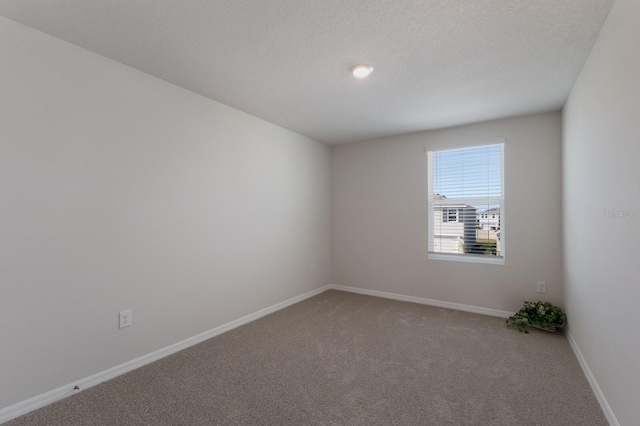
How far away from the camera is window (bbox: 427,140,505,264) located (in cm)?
374

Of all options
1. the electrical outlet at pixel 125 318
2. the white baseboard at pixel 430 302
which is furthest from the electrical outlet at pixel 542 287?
the electrical outlet at pixel 125 318

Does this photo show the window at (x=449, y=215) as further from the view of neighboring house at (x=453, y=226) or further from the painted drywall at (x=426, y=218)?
the painted drywall at (x=426, y=218)

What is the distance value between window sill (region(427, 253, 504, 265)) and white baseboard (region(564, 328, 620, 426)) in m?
1.05

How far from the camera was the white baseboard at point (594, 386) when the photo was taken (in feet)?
5.65

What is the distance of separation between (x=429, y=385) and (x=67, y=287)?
102 inches

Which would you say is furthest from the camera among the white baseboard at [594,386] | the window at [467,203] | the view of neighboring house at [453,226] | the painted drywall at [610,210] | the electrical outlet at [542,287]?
the view of neighboring house at [453,226]

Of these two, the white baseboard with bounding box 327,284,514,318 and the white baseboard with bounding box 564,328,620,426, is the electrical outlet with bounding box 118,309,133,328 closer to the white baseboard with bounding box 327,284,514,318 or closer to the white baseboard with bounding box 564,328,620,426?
the white baseboard with bounding box 327,284,514,318

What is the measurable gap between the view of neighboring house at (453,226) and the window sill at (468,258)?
55 millimetres

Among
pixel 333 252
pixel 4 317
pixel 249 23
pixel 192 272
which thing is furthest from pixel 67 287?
pixel 333 252

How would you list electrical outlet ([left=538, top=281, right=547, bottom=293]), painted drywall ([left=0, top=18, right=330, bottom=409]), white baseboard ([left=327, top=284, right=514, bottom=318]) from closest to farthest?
painted drywall ([left=0, top=18, right=330, bottom=409])
electrical outlet ([left=538, top=281, right=547, bottom=293])
white baseboard ([left=327, top=284, right=514, bottom=318])

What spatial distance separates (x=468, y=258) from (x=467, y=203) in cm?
71

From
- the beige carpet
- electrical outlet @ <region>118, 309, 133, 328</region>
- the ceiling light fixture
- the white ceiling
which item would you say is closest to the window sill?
the beige carpet

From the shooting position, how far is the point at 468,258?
3.88 metres

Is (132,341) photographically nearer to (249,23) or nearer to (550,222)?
(249,23)
